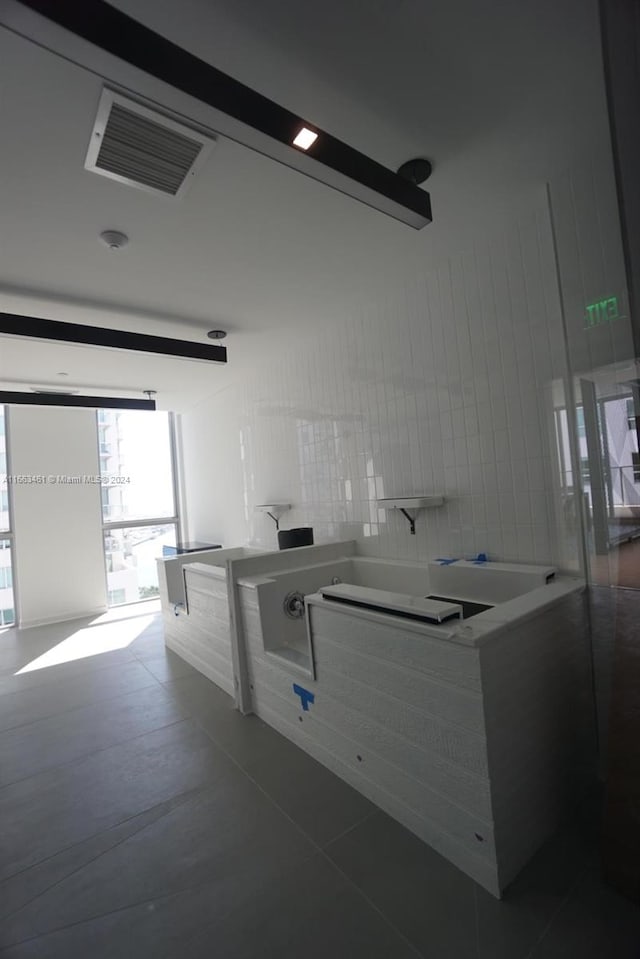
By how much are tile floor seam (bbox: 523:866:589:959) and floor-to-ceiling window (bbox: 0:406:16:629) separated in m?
6.50

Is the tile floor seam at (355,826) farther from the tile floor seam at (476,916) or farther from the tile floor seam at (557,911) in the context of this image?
the tile floor seam at (557,911)

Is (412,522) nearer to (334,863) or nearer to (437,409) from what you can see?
(437,409)

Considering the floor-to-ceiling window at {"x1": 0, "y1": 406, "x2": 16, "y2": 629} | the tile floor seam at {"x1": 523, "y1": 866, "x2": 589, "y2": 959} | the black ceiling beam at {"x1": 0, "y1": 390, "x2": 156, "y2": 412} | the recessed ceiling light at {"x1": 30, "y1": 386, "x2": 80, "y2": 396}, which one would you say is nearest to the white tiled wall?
the tile floor seam at {"x1": 523, "y1": 866, "x2": 589, "y2": 959}

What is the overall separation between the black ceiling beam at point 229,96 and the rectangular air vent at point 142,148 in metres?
0.42

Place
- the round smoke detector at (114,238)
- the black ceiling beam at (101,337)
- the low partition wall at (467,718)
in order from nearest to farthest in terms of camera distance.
Result: the low partition wall at (467,718) → the round smoke detector at (114,238) → the black ceiling beam at (101,337)

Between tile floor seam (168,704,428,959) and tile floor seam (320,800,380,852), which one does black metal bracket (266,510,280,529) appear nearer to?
tile floor seam (168,704,428,959)

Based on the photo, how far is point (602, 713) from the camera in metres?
1.82

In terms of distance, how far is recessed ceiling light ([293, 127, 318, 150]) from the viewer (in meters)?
1.31

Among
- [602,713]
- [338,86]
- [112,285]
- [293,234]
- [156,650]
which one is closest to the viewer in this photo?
[338,86]

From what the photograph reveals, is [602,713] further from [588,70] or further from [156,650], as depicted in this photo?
[156,650]

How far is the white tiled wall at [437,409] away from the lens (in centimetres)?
237

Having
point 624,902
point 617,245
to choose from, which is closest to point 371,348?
point 617,245

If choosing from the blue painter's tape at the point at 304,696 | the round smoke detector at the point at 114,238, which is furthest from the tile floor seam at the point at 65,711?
the round smoke detector at the point at 114,238

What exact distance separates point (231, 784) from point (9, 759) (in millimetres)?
1485
